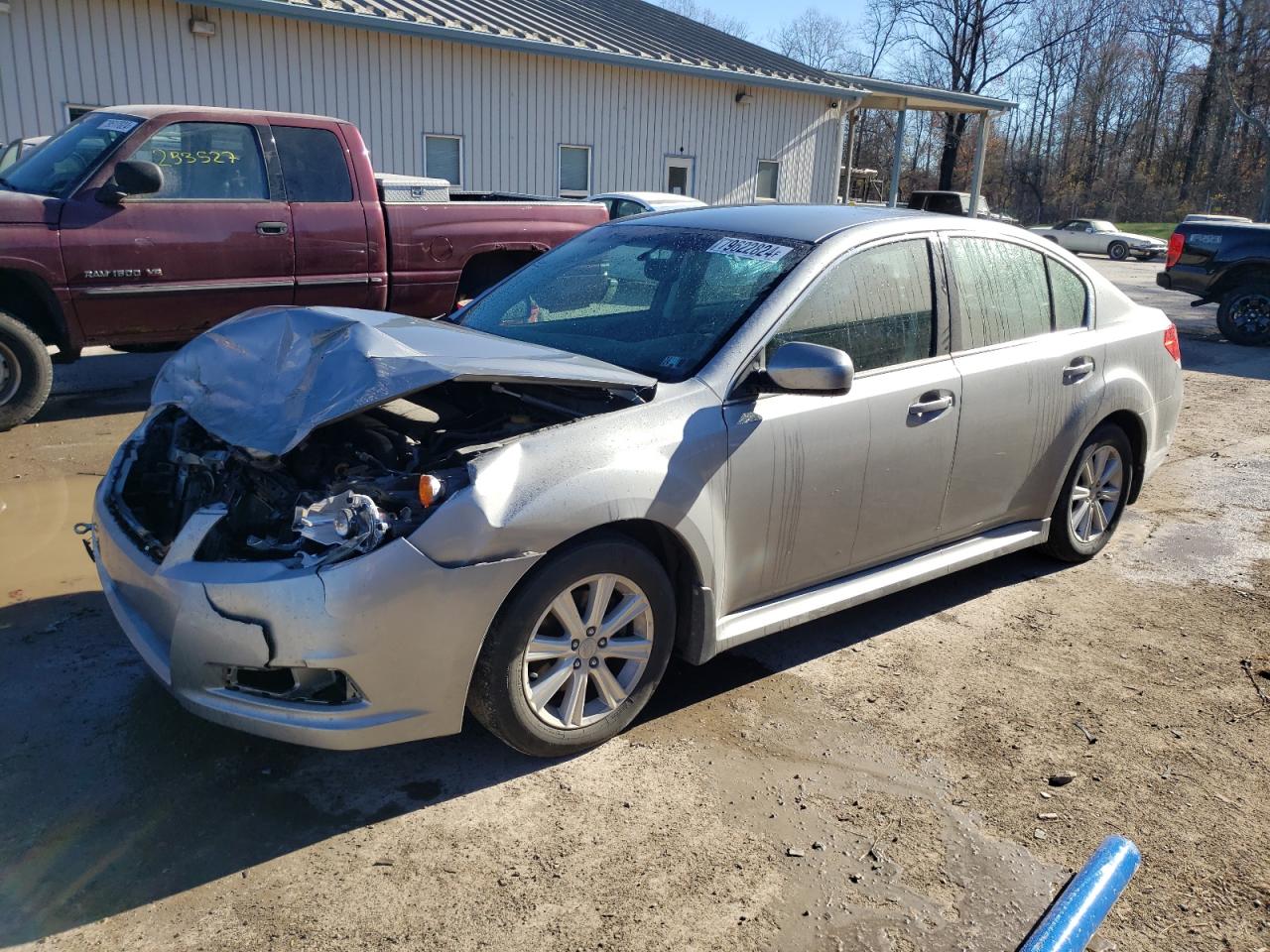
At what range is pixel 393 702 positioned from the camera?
2.91 metres

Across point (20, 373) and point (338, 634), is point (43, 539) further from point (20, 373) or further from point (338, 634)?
point (338, 634)

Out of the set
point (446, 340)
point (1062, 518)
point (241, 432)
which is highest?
point (446, 340)

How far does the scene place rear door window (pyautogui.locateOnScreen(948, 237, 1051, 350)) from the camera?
431 cm

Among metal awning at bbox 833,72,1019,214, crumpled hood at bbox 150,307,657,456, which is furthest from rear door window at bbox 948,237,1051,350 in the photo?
metal awning at bbox 833,72,1019,214

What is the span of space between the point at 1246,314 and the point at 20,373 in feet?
45.8

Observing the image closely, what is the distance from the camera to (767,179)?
20.8 m

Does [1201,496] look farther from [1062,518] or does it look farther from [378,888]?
[378,888]

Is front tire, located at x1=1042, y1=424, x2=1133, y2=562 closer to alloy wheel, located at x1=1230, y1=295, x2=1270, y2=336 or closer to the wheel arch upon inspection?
the wheel arch

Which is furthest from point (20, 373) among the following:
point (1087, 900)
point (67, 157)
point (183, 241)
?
point (1087, 900)

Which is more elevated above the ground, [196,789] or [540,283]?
[540,283]

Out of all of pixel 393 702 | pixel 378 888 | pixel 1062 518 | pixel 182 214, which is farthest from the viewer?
pixel 182 214

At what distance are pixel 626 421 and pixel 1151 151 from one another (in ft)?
209

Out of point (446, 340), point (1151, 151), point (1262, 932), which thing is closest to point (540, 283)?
point (446, 340)

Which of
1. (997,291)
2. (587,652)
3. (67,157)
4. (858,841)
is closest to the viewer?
(858,841)
